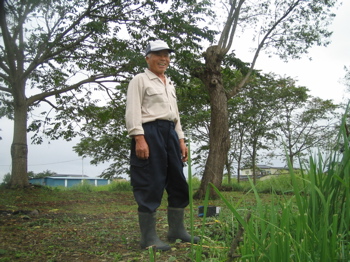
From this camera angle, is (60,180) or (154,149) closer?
(154,149)

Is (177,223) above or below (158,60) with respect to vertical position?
below

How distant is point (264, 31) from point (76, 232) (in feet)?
39.4

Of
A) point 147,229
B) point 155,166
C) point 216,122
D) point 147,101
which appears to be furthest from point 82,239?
point 216,122

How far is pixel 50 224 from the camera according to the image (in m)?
4.75

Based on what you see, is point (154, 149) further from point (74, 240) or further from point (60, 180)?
point (60, 180)

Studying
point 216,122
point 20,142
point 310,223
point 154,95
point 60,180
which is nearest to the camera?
point 310,223

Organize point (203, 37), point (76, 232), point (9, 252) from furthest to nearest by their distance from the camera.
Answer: point (203, 37), point (76, 232), point (9, 252)

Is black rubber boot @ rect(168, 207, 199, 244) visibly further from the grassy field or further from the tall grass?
the tall grass

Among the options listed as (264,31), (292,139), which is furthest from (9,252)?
(292,139)

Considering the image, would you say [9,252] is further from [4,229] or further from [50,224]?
[50,224]

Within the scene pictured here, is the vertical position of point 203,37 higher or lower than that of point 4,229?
higher

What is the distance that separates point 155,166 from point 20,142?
12.0 m

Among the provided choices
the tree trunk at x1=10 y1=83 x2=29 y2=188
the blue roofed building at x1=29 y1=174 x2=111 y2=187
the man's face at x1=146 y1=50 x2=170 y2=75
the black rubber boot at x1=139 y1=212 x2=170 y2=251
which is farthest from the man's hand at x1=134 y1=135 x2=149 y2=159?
the blue roofed building at x1=29 y1=174 x2=111 y2=187

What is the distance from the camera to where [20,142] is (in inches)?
545
